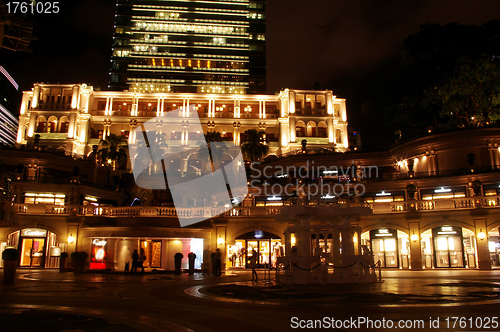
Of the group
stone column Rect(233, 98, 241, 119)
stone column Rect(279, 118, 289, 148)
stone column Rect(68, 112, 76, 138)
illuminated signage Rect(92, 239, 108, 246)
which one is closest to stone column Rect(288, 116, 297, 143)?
stone column Rect(279, 118, 289, 148)

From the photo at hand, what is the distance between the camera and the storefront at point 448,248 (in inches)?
1308

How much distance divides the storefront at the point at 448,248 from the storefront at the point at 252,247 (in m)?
13.0

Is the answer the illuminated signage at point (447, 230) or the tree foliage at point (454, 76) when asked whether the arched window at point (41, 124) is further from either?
the illuminated signage at point (447, 230)

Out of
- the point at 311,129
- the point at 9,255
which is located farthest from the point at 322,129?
the point at 9,255

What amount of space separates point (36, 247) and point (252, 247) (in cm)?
2009

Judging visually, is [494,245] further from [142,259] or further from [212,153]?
[212,153]

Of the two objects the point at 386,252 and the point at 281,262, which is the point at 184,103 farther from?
the point at 281,262

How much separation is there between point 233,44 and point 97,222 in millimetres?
100993

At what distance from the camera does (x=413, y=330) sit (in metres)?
8.51

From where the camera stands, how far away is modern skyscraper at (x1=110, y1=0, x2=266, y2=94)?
121562 mm

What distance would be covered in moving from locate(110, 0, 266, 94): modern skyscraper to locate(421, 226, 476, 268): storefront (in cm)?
9075

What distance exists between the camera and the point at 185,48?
125250 millimetres

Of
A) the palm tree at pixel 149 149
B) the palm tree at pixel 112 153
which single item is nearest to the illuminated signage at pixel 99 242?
the palm tree at pixel 112 153

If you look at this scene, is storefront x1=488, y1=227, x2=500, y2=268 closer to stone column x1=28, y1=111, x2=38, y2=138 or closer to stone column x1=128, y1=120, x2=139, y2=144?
stone column x1=128, y1=120, x2=139, y2=144
